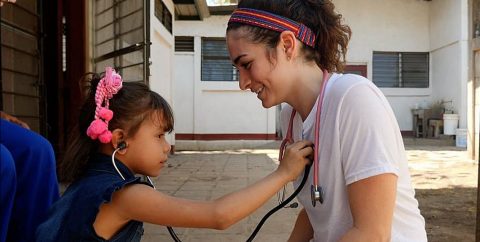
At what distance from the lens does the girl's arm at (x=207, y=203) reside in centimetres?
116

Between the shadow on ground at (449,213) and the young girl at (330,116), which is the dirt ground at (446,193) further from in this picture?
the young girl at (330,116)

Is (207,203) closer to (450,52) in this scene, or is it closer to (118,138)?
(118,138)

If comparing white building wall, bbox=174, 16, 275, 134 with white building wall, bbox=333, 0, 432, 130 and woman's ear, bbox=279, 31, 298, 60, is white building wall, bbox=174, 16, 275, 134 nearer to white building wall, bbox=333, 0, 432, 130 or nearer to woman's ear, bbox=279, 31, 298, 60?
white building wall, bbox=333, 0, 432, 130

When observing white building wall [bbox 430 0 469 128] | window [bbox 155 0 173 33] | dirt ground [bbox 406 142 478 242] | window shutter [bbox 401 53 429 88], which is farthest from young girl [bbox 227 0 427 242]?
window shutter [bbox 401 53 429 88]

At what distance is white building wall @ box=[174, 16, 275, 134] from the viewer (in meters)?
11.2

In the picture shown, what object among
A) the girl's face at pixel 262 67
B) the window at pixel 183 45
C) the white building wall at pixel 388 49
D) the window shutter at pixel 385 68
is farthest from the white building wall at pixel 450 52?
the girl's face at pixel 262 67

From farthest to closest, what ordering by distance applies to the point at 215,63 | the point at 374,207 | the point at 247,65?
1. the point at 215,63
2. the point at 247,65
3. the point at 374,207

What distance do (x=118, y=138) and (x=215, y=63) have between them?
10.2 m

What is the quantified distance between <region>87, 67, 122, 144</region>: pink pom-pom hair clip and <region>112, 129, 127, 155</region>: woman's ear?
1.0 inches

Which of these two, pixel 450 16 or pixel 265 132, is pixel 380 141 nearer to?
pixel 265 132

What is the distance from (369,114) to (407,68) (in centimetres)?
1264

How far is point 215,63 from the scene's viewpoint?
11.4m

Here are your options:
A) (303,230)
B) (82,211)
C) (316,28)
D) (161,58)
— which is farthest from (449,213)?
(161,58)

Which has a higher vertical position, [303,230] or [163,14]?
[163,14]
